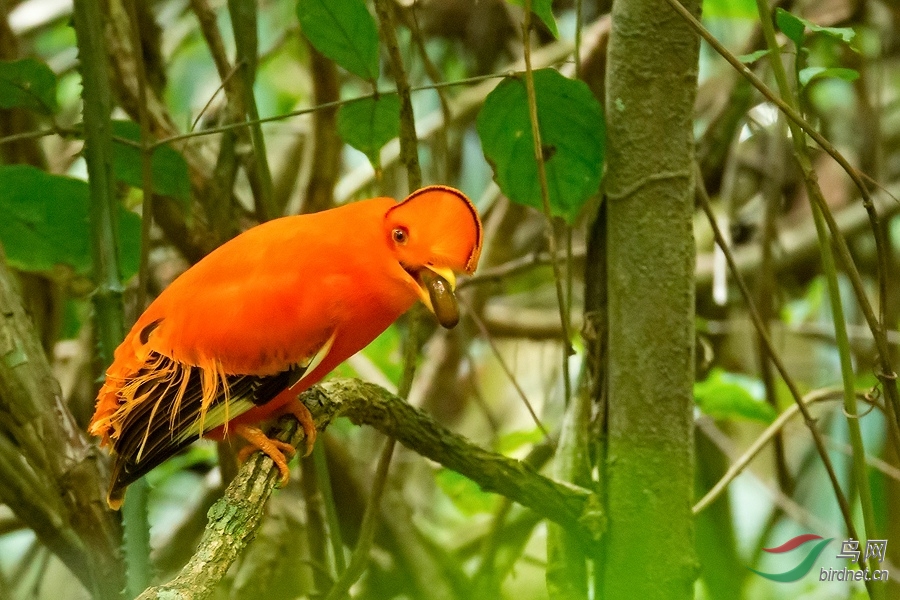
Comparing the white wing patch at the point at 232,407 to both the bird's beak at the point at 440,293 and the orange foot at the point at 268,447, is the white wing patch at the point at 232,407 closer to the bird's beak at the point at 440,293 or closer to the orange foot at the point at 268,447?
the orange foot at the point at 268,447

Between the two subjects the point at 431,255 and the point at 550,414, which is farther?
the point at 550,414

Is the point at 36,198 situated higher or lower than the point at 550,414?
higher

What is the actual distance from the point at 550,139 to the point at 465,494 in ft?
3.54

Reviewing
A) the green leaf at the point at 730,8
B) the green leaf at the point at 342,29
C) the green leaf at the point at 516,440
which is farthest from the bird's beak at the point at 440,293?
the green leaf at the point at 730,8

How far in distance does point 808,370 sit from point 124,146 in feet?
7.42

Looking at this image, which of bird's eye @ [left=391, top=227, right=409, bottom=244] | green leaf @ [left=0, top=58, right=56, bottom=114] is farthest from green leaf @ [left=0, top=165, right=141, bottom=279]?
bird's eye @ [left=391, top=227, right=409, bottom=244]

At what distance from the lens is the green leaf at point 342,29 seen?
136 centimetres

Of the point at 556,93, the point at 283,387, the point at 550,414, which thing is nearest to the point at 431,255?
the point at 283,387

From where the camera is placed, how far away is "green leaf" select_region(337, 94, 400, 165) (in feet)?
→ 4.83

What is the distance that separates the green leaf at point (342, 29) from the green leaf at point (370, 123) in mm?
86

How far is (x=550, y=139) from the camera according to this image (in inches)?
55.6

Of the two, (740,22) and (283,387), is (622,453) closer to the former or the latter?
(283,387)

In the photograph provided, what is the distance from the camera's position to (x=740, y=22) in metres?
3.38

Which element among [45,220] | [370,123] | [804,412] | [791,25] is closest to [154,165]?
[45,220]
